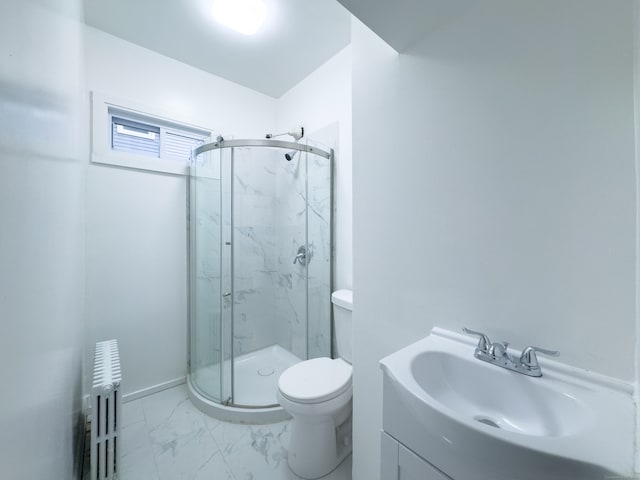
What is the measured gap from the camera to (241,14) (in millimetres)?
1521

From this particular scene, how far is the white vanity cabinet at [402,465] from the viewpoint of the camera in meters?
0.65

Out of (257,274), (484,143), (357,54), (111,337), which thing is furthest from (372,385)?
(111,337)

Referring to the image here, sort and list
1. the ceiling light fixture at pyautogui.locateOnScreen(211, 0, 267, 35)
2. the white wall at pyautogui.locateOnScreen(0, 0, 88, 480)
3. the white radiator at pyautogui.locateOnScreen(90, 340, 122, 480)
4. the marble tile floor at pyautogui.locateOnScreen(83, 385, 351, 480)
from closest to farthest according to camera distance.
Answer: the white wall at pyautogui.locateOnScreen(0, 0, 88, 480)
the white radiator at pyautogui.locateOnScreen(90, 340, 122, 480)
the marble tile floor at pyautogui.locateOnScreen(83, 385, 351, 480)
the ceiling light fixture at pyautogui.locateOnScreen(211, 0, 267, 35)

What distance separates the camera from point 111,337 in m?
1.78

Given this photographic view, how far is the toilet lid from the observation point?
1263 millimetres

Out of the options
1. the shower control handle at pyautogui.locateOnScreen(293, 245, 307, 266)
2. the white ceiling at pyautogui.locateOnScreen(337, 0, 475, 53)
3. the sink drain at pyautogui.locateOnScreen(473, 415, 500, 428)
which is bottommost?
the sink drain at pyautogui.locateOnScreen(473, 415, 500, 428)

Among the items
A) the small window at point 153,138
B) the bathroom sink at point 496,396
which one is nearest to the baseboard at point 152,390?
the small window at point 153,138

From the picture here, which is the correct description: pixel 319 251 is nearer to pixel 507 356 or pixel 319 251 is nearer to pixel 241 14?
pixel 507 356

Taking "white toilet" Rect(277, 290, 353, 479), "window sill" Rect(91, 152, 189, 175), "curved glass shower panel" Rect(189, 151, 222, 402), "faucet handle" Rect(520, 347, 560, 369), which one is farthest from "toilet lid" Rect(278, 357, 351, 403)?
"window sill" Rect(91, 152, 189, 175)

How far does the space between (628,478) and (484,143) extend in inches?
31.8

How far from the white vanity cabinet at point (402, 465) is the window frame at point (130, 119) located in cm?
213

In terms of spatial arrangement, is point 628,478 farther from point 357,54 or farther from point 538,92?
point 357,54

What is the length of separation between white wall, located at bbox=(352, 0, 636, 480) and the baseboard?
159cm

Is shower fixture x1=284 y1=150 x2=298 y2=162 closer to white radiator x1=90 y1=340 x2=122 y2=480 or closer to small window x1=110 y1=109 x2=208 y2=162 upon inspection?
small window x1=110 y1=109 x2=208 y2=162
